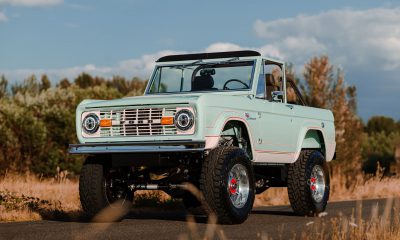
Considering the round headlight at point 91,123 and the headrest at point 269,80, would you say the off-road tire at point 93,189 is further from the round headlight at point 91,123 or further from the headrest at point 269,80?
the headrest at point 269,80

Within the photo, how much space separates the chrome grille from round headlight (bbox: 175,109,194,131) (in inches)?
4.5

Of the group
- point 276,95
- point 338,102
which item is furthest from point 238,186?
point 338,102

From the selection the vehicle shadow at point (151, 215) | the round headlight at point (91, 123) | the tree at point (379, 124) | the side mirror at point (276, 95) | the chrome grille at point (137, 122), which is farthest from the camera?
the tree at point (379, 124)

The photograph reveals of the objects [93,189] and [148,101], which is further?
[93,189]

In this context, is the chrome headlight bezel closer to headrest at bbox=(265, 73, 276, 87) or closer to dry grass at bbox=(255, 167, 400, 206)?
headrest at bbox=(265, 73, 276, 87)

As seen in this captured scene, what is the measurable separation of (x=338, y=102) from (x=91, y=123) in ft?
56.9

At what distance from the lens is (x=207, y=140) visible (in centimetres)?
1002

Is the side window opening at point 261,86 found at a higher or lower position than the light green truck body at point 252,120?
higher

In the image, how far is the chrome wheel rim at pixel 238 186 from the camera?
10297mm

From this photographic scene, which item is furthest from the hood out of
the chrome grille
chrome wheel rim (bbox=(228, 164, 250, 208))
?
chrome wheel rim (bbox=(228, 164, 250, 208))

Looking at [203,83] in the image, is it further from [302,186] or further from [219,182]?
[219,182]

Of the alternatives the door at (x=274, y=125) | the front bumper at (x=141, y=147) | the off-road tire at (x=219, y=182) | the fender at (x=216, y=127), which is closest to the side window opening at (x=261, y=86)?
the door at (x=274, y=125)

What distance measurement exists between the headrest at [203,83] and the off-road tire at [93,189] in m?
2.23

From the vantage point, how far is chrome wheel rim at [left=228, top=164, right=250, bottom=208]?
1030 centimetres
